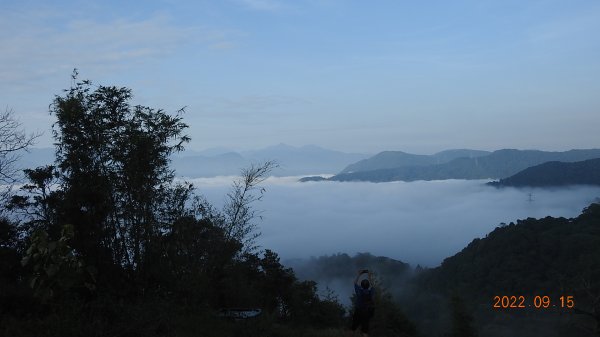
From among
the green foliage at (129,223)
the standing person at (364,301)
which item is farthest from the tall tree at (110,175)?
the standing person at (364,301)

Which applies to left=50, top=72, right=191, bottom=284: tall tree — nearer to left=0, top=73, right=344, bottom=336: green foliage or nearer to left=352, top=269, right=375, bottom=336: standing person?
left=0, top=73, right=344, bottom=336: green foliage

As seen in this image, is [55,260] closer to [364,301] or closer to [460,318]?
[364,301]

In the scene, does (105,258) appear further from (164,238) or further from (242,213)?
(242,213)

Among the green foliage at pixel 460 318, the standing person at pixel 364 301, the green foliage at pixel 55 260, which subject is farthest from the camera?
the green foliage at pixel 460 318

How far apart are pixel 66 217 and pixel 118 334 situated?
724cm

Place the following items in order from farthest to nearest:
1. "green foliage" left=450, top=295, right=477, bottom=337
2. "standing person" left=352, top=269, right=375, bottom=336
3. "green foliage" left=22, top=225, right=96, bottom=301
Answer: "green foliage" left=450, top=295, right=477, bottom=337, "standing person" left=352, top=269, right=375, bottom=336, "green foliage" left=22, top=225, right=96, bottom=301

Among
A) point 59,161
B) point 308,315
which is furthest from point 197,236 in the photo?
point 308,315

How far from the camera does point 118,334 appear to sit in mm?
9281

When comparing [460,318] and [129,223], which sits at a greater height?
[129,223]

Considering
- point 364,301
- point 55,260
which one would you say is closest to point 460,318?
point 364,301

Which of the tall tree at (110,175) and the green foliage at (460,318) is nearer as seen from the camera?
the tall tree at (110,175)

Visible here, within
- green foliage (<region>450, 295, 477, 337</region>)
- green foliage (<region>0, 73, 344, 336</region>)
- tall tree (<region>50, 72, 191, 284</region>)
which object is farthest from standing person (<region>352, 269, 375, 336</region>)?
green foliage (<region>450, 295, 477, 337</region>)

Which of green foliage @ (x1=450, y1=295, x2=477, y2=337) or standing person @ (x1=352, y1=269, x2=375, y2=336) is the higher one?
standing person @ (x1=352, y1=269, x2=375, y2=336)

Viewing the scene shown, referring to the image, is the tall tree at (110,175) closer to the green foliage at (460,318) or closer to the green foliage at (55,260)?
the green foliage at (55,260)
